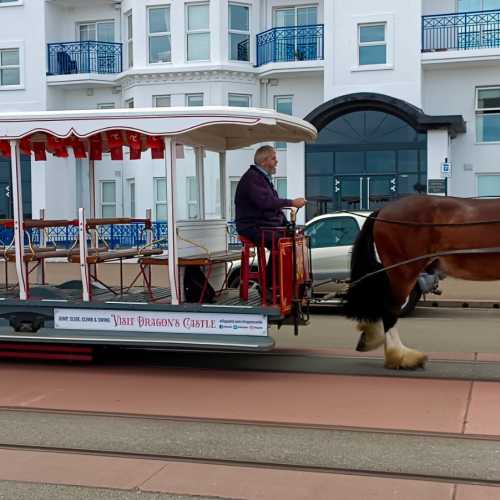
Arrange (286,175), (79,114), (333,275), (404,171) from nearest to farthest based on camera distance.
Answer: (79,114) → (333,275) → (404,171) → (286,175)

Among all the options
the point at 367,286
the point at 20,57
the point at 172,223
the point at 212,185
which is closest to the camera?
the point at 172,223

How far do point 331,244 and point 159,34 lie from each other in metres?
16.4

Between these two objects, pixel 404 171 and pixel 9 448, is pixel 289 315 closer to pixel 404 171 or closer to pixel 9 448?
pixel 9 448

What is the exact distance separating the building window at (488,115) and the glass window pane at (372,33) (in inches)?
144

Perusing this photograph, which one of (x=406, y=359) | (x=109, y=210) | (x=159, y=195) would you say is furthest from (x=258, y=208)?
(x=109, y=210)

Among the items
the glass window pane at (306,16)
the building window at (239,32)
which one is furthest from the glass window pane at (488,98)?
the building window at (239,32)

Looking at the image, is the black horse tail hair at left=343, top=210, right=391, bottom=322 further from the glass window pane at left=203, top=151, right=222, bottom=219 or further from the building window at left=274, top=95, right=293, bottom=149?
the building window at left=274, top=95, right=293, bottom=149

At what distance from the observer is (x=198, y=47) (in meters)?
26.9

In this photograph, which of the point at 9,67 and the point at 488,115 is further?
the point at 9,67

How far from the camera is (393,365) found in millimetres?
8273

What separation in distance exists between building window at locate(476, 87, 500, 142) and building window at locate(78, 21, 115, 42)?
13910mm

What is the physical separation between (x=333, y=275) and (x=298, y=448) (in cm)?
776

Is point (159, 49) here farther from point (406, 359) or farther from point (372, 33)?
point (406, 359)

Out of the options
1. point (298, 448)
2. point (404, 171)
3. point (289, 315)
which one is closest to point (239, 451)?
point (298, 448)
